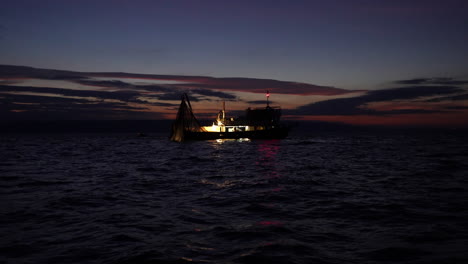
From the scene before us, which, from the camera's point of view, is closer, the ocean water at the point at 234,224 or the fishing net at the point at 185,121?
the ocean water at the point at 234,224

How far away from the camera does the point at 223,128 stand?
111000 millimetres

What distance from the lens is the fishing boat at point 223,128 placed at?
104688 millimetres

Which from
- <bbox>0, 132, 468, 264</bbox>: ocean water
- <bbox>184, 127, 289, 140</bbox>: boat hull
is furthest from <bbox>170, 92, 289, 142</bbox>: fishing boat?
<bbox>0, 132, 468, 264</bbox>: ocean water

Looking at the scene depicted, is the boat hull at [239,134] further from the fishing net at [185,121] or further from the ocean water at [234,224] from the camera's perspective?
the ocean water at [234,224]

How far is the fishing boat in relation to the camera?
4122 inches

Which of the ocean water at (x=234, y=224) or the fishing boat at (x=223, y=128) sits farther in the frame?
the fishing boat at (x=223, y=128)

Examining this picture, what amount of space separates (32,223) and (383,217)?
1279cm

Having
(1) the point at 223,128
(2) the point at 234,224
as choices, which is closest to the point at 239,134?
(1) the point at 223,128

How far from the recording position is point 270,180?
73.2ft

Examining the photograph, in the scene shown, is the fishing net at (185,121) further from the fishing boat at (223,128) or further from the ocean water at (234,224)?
the ocean water at (234,224)

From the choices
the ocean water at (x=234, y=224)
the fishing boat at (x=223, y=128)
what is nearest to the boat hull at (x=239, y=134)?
the fishing boat at (x=223, y=128)

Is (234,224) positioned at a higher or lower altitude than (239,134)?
higher

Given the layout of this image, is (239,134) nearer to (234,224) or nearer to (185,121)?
(185,121)

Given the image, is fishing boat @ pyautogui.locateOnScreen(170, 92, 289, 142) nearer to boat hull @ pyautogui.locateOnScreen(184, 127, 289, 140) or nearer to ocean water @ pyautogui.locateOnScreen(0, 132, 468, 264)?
boat hull @ pyautogui.locateOnScreen(184, 127, 289, 140)
